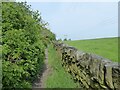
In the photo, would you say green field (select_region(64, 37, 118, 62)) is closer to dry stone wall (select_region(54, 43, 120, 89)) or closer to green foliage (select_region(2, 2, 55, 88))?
dry stone wall (select_region(54, 43, 120, 89))

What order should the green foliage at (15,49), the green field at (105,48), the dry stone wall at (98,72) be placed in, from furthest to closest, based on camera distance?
the green field at (105,48) < the green foliage at (15,49) < the dry stone wall at (98,72)

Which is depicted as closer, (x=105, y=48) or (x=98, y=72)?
(x=98, y=72)

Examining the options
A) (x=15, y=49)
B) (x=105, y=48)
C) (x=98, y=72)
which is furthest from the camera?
(x=105, y=48)

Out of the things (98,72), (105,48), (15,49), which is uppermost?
(15,49)

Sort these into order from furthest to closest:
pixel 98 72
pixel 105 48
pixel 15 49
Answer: pixel 105 48, pixel 15 49, pixel 98 72

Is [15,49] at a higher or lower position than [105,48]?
higher

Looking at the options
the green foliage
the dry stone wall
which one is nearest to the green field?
the dry stone wall

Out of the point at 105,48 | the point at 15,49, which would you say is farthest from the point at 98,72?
the point at 105,48

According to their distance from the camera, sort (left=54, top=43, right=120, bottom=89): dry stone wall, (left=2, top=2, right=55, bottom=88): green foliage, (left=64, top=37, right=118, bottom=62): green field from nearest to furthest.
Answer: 1. (left=54, top=43, right=120, bottom=89): dry stone wall
2. (left=2, top=2, right=55, bottom=88): green foliage
3. (left=64, top=37, right=118, bottom=62): green field

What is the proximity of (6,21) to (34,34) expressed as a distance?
131 inches

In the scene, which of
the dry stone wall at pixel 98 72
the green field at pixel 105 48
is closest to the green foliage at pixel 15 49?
the dry stone wall at pixel 98 72

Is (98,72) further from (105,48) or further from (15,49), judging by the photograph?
(105,48)

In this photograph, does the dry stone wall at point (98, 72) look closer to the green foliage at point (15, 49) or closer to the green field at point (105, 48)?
the green field at point (105, 48)

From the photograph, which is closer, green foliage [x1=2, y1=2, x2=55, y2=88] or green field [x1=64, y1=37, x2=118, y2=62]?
green foliage [x1=2, y1=2, x2=55, y2=88]
